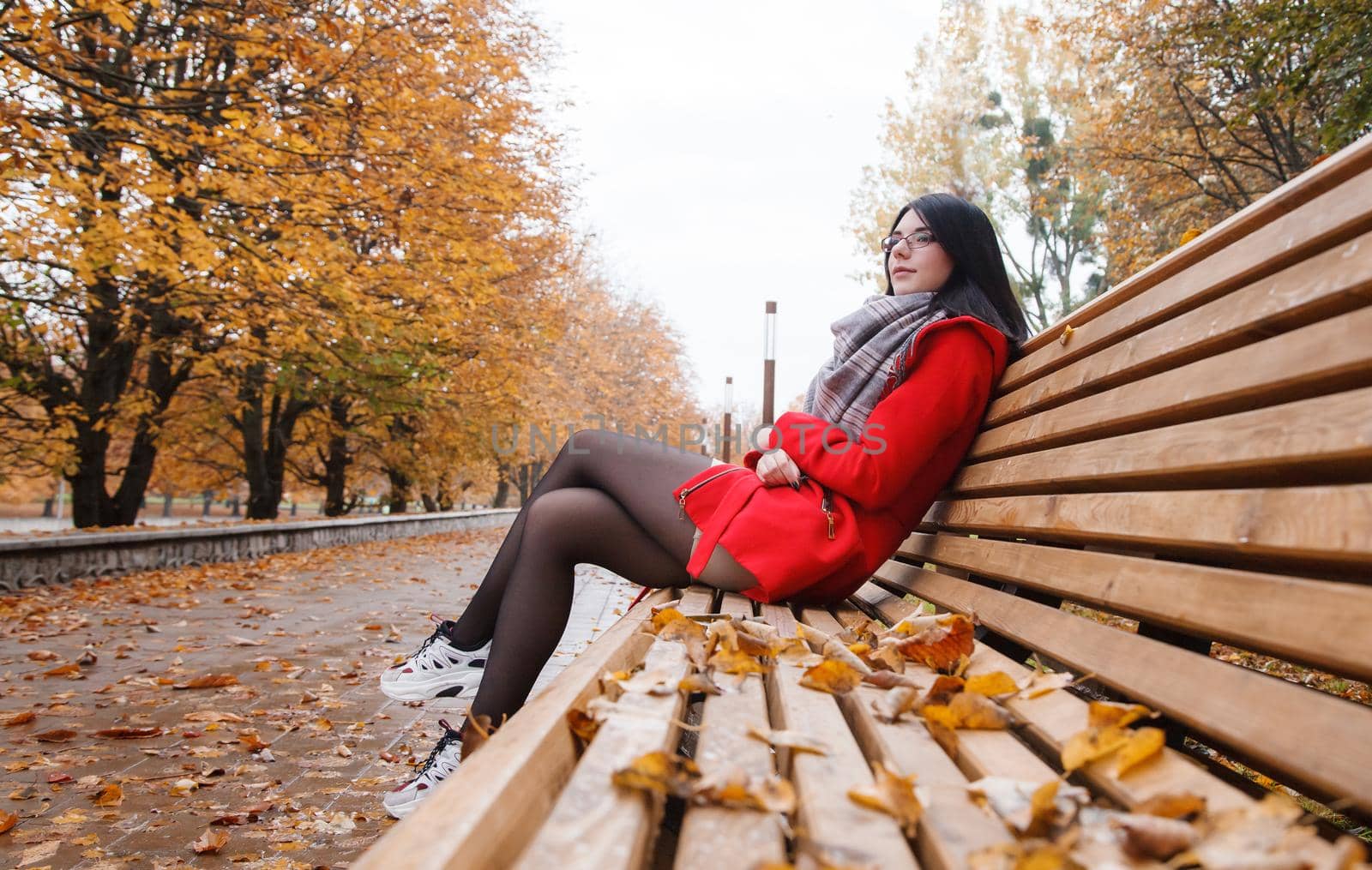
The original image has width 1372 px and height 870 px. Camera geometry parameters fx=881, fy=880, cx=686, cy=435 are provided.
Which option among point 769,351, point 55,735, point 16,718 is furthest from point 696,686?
point 769,351

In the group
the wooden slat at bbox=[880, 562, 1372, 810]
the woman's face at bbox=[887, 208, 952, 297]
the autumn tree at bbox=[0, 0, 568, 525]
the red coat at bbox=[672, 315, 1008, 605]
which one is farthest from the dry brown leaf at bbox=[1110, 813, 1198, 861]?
the autumn tree at bbox=[0, 0, 568, 525]

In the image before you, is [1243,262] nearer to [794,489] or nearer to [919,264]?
[794,489]

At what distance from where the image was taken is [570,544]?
8.03ft

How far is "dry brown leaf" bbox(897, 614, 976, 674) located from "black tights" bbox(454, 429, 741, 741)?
0.94m

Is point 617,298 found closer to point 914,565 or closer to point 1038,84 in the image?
point 1038,84

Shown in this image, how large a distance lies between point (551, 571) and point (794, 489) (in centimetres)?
70

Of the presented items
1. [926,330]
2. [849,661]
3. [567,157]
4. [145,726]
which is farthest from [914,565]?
[567,157]

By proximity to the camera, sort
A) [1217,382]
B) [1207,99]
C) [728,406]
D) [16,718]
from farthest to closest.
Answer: [728,406] → [1207,99] → [16,718] → [1217,382]

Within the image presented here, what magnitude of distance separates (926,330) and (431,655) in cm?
166

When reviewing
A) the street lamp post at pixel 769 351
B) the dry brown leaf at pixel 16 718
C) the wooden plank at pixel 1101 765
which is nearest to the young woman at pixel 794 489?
the wooden plank at pixel 1101 765

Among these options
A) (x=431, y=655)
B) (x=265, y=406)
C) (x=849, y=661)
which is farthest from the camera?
(x=265, y=406)

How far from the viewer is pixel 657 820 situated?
92cm

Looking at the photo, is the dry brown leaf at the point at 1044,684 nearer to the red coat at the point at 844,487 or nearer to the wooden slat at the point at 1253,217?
the wooden slat at the point at 1253,217

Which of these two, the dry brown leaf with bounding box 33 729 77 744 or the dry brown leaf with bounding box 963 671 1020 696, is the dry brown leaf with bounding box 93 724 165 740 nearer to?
the dry brown leaf with bounding box 33 729 77 744
